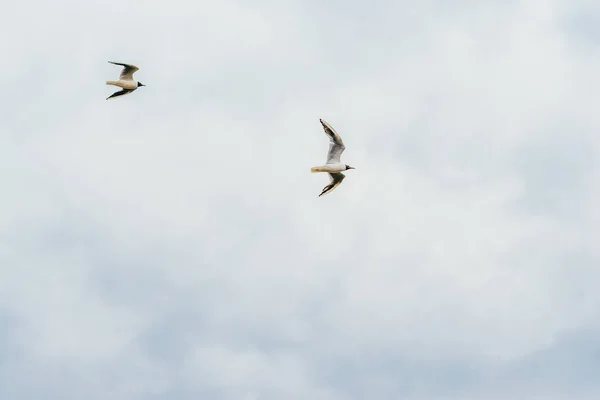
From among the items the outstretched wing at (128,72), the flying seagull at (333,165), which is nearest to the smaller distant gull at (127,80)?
the outstretched wing at (128,72)

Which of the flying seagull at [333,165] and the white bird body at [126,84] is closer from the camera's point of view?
the flying seagull at [333,165]

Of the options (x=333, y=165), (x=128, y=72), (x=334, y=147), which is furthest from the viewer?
(x=128, y=72)

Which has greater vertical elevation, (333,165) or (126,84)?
(126,84)

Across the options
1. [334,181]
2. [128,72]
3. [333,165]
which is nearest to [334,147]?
[333,165]

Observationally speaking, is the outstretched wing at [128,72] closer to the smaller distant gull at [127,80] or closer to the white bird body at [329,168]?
the smaller distant gull at [127,80]

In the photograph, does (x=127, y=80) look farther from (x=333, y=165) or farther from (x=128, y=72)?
(x=333, y=165)

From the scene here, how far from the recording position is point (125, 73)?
589 ft

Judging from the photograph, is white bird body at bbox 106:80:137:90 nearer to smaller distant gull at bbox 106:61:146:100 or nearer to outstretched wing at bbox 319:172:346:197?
smaller distant gull at bbox 106:61:146:100

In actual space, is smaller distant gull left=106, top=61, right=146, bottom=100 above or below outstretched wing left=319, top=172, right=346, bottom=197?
above

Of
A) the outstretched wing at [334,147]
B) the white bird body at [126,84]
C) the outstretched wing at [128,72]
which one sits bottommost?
the outstretched wing at [334,147]

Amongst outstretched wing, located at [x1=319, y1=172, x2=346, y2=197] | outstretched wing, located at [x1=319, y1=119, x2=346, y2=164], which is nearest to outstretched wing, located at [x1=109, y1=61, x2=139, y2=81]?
outstretched wing, located at [x1=319, y1=119, x2=346, y2=164]

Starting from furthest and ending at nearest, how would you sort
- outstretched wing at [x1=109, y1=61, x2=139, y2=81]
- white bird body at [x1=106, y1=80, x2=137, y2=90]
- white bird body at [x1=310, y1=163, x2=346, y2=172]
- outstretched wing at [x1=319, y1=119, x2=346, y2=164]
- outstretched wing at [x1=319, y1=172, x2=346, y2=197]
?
white bird body at [x1=106, y1=80, x2=137, y2=90] < outstretched wing at [x1=109, y1=61, x2=139, y2=81] < outstretched wing at [x1=319, y1=172, x2=346, y2=197] < white bird body at [x1=310, y1=163, x2=346, y2=172] < outstretched wing at [x1=319, y1=119, x2=346, y2=164]

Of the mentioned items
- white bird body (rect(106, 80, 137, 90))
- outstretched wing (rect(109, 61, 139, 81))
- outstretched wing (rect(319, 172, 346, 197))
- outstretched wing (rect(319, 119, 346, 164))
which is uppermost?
outstretched wing (rect(109, 61, 139, 81))

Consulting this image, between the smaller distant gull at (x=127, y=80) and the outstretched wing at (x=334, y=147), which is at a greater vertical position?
the smaller distant gull at (x=127, y=80)
